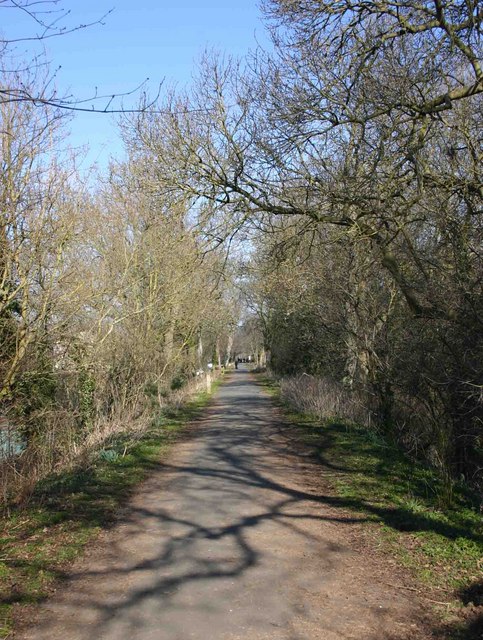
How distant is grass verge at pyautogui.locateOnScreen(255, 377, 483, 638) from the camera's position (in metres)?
5.50

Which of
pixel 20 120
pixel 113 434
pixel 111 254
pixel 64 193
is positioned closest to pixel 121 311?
pixel 111 254

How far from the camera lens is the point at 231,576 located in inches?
225

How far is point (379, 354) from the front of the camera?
46.5 ft

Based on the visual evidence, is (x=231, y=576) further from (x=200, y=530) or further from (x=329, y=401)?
(x=329, y=401)

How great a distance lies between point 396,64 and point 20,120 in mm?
6360

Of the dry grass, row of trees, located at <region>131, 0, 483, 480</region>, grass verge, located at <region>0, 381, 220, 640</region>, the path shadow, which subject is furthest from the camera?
the dry grass

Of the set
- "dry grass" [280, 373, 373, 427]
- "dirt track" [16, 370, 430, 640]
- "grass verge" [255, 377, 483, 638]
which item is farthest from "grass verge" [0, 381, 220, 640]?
"dry grass" [280, 373, 373, 427]

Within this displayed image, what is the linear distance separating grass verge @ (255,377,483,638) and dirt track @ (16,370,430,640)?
307 mm

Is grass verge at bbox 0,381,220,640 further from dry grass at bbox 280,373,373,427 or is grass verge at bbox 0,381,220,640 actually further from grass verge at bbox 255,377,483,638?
dry grass at bbox 280,373,373,427

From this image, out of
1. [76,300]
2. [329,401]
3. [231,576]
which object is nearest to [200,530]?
[231,576]

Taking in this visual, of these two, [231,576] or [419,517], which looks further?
[419,517]

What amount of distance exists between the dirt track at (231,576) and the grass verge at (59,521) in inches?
8.9

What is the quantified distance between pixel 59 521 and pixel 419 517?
4.30 meters

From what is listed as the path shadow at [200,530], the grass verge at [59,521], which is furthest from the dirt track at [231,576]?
the grass verge at [59,521]
